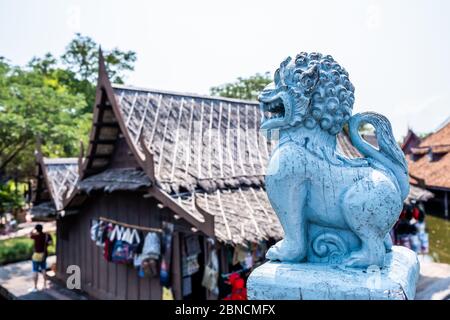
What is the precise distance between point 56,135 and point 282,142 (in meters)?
12.7

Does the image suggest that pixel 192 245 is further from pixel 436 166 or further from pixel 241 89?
pixel 241 89

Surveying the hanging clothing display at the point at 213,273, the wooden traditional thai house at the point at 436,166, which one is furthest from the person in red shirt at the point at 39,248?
the wooden traditional thai house at the point at 436,166

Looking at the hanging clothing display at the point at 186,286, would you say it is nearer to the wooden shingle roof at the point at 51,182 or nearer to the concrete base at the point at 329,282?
the wooden shingle roof at the point at 51,182

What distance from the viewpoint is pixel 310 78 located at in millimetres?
1610

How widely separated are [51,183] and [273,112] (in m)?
8.43

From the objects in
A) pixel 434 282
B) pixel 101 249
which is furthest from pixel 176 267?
pixel 434 282

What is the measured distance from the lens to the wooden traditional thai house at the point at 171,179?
17.5 ft

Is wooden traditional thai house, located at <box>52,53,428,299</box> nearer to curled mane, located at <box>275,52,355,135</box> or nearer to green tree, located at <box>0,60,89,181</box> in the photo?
curled mane, located at <box>275,52,355,135</box>

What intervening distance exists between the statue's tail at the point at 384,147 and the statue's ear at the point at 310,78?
256 millimetres

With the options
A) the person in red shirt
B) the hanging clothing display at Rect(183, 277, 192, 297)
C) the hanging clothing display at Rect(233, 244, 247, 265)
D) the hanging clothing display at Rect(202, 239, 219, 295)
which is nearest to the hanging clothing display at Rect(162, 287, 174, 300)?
the hanging clothing display at Rect(183, 277, 192, 297)

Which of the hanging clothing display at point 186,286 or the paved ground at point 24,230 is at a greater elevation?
the hanging clothing display at point 186,286
